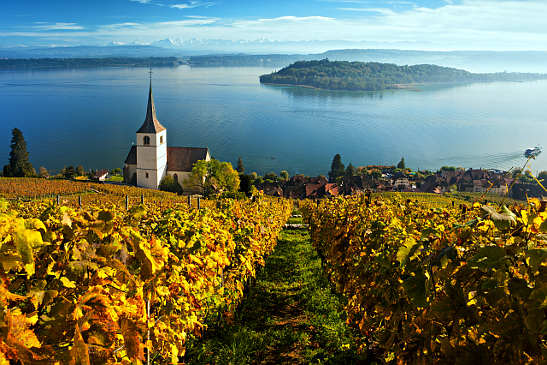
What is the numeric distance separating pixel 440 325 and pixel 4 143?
86.5 metres

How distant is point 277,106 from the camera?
130 m

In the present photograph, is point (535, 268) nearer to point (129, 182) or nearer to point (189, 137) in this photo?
point (129, 182)

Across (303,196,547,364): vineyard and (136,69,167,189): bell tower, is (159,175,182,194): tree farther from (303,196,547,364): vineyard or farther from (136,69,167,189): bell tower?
(303,196,547,364): vineyard

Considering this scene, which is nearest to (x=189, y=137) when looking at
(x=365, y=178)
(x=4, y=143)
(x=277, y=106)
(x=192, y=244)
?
(x=4, y=143)

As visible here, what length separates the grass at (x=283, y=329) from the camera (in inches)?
184

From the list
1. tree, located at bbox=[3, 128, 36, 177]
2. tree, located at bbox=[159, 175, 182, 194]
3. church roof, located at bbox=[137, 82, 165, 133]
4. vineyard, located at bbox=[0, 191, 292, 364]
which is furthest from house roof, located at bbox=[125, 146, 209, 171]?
vineyard, located at bbox=[0, 191, 292, 364]

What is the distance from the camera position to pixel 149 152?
44.7 metres

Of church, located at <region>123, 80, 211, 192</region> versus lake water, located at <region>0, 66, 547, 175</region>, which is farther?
lake water, located at <region>0, 66, 547, 175</region>

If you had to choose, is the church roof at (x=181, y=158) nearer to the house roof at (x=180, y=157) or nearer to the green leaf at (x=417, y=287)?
the house roof at (x=180, y=157)

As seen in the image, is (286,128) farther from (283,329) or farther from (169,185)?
(283,329)

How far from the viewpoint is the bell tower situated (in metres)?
44.5

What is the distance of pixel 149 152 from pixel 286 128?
5340 centimetres

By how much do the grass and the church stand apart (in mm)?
39025

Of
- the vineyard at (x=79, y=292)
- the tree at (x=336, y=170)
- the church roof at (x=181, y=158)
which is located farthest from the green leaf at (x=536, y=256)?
the tree at (x=336, y=170)
